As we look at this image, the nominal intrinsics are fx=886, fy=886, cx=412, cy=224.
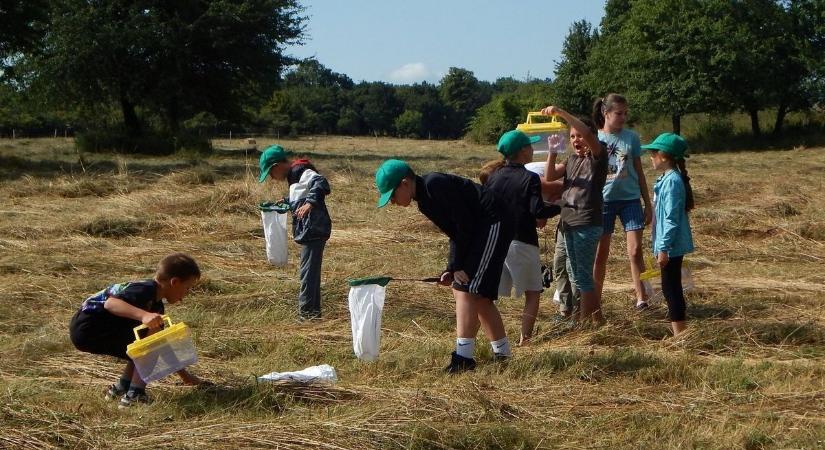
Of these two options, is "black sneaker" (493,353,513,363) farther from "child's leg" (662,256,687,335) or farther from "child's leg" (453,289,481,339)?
"child's leg" (662,256,687,335)

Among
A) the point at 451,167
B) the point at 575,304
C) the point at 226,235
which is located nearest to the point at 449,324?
the point at 575,304

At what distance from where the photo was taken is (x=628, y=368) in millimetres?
5156

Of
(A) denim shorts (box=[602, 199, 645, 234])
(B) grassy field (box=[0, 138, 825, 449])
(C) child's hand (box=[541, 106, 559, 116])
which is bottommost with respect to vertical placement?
(B) grassy field (box=[0, 138, 825, 449])

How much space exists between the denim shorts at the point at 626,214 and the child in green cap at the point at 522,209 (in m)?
0.91

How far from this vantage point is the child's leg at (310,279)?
6797 mm

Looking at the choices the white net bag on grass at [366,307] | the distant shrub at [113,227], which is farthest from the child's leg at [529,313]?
the distant shrub at [113,227]

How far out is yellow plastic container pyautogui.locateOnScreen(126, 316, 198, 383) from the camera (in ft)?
14.5

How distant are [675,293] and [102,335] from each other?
3578 millimetres

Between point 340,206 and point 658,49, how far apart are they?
28294 mm

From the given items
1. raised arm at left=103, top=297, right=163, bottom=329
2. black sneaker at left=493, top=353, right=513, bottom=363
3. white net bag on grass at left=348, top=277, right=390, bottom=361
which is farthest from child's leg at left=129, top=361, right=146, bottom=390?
black sneaker at left=493, top=353, right=513, bottom=363

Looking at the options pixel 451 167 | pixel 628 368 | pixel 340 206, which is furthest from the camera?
pixel 451 167

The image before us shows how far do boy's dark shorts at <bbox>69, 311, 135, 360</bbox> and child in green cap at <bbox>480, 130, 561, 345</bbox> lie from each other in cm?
233

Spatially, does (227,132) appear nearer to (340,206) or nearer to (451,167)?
(451,167)

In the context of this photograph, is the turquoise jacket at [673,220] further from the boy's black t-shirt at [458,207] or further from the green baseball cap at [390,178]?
the green baseball cap at [390,178]
